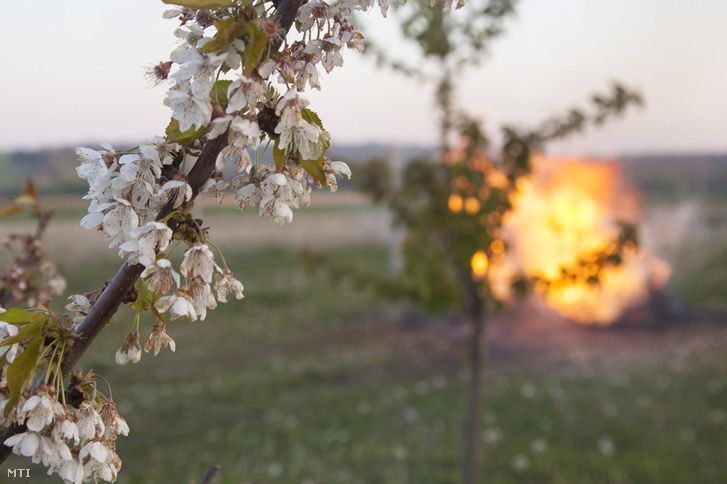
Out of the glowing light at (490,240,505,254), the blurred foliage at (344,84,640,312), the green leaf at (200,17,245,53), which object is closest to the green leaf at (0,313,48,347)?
the green leaf at (200,17,245,53)

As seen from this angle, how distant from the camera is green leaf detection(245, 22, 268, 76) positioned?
0.67 m

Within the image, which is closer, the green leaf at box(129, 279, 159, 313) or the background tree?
the green leaf at box(129, 279, 159, 313)

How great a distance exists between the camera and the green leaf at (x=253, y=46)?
2.20 feet

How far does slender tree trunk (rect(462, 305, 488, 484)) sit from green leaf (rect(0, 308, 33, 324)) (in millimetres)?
3034

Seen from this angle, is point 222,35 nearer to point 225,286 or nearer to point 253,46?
point 253,46

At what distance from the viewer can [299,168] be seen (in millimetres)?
789

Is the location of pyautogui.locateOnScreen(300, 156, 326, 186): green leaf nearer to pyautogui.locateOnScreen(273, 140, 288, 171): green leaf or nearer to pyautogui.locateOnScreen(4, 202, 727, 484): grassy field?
pyautogui.locateOnScreen(273, 140, 288, 171): green leaf

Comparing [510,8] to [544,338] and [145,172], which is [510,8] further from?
[544,338]

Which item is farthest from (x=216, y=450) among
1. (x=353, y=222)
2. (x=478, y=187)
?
(x=353, y=222)

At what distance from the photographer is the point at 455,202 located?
3.67 metres

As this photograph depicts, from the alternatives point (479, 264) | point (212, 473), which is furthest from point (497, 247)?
point (212, 473)

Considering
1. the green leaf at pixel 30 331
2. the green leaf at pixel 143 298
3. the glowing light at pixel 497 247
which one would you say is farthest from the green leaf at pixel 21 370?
the glowing light at pixel 497 247

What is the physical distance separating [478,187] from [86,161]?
2938 millimetres

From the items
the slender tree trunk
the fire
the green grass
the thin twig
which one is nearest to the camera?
the thin twig
